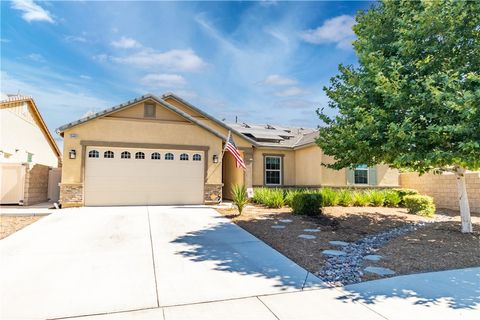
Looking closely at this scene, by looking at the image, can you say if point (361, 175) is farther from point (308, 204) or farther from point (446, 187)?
point (308, 204)

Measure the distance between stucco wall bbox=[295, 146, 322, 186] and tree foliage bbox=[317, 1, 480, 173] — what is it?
7668mm

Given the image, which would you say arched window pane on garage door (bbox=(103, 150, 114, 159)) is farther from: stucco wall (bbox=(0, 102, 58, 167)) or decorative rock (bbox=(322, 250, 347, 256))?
decorative rock (bbox=(322, 250, 347, 256))

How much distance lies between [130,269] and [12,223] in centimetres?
682

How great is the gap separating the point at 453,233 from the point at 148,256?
847cm

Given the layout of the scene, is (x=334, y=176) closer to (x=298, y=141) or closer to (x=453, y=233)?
(x=298, y=141)

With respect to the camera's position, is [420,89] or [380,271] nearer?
[380,271]

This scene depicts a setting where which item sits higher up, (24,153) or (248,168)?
(24,153)

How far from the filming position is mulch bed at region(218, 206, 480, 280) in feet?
19.9

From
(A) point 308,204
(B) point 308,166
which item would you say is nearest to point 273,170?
(B) point 308,166

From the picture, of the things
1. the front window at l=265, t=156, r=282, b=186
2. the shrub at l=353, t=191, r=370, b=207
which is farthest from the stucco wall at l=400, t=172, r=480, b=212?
the front window at l=265, t=156, r=282, b=186

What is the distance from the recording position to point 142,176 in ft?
46.6

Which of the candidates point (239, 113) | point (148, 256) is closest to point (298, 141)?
point (239, 113)

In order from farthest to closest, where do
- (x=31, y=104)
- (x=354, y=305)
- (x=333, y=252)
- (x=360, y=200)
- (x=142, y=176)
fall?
1. (x=31, y=104)
2. (x=360, y=200)
3. (x=142, y=176)
4. (x=333, y=252)
5. (x=354, y=305)

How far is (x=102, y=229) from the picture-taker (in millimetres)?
8680
